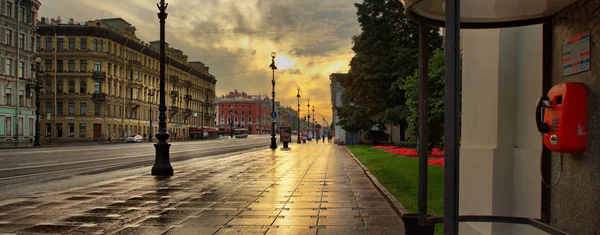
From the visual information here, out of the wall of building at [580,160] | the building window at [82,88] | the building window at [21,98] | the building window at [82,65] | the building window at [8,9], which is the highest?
the building window at [8,9]

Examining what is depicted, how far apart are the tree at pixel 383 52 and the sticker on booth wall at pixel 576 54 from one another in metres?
31.7

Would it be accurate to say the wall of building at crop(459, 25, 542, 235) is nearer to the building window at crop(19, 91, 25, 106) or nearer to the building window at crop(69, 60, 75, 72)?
the building window at crop(19, 91, 25, 106)

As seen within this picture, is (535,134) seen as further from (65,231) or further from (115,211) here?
(115,211)

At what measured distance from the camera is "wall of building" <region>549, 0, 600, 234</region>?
3801 mm

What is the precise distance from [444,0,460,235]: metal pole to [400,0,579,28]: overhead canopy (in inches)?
22.0

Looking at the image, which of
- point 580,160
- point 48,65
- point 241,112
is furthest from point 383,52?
point 241,112

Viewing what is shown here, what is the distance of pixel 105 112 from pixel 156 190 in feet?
216

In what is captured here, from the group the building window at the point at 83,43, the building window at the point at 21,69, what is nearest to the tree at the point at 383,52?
the building window at the point at 21,69

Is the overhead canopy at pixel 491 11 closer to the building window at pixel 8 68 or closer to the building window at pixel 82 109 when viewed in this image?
the building window at pixel 8 68

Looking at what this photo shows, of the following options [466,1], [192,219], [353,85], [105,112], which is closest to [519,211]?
[466,1]

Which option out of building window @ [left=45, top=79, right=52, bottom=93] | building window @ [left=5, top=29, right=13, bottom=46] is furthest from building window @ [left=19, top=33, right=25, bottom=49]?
building window @ [left=45, top=79, right=52, bottom=93]

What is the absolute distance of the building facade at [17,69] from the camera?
53594 mm

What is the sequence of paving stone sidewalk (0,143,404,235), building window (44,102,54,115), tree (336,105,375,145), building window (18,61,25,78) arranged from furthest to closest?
building window (44,102,54,115), building window (18,61,25,78), tree (336,105,375,145), paving stone sidewalk (0,143,404,235)

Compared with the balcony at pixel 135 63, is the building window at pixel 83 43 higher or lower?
higher
